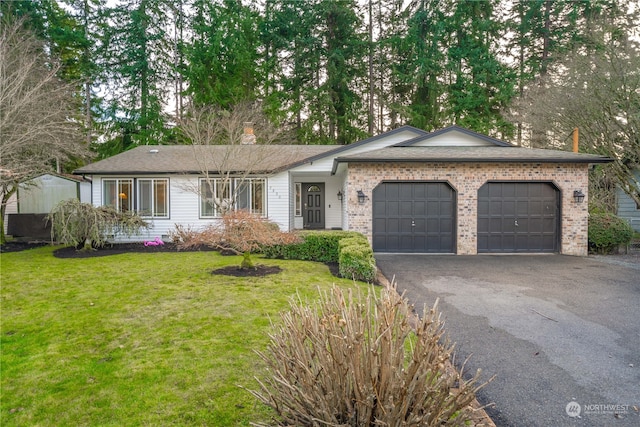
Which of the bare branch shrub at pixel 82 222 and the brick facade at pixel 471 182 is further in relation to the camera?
the bare branch shrub at pixel 82 222

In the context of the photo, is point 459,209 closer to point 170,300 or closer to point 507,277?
point 507,277

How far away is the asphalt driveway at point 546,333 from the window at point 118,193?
34.4 feet

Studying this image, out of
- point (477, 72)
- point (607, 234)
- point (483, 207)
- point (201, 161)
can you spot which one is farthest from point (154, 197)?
point (477, 72)

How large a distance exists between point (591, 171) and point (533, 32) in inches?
448

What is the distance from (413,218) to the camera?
10773 millimetres

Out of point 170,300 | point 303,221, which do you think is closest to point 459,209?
point 303,221

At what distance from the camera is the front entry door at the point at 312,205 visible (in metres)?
15.9

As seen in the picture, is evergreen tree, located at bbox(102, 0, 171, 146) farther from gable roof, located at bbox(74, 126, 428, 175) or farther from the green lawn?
the green lawn

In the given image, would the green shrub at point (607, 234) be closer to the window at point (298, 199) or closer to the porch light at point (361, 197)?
the porch light at point (361, 197)

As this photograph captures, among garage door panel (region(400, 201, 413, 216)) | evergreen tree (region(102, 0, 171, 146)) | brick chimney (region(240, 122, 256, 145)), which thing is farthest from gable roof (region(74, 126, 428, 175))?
evergreen tree (region(102, 0, 171, 146))

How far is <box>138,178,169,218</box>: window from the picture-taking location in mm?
13289

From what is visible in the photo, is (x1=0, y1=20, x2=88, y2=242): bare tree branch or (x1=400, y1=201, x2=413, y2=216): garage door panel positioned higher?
(x1=0, y1=20, x2=88, y2=242): bare tree branch

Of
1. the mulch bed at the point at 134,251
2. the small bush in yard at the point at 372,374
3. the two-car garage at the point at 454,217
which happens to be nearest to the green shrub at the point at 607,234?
the two-car garage at the point at 454,217

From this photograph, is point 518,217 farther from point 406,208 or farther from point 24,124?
point 24,124
